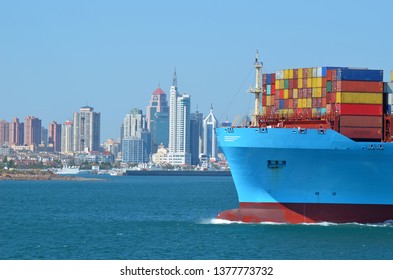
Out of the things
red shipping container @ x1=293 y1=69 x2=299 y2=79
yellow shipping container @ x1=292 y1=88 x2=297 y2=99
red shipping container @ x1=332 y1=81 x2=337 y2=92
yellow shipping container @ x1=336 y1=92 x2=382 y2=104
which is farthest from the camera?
red shipping container @ x1=293 y1=69 x2=299 y2=79

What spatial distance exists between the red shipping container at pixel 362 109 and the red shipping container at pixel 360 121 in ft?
0.67

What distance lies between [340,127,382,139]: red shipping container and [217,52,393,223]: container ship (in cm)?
5

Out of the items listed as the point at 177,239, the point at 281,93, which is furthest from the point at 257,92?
the point at 177,239

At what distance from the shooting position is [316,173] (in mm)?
51469

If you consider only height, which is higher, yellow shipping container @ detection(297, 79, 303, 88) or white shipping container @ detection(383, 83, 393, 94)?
yellow shipping container @ detection(297, 79, 303, 88)

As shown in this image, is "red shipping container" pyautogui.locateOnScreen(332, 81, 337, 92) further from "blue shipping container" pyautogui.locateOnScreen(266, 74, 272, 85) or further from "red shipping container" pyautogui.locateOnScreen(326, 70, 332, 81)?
"blue shipping container" pyautogui.locateOnScreen(266, 74, 272, 85)

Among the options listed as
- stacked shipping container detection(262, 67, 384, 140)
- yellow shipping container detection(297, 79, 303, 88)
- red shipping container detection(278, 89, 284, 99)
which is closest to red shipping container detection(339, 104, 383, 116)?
stacked shipping container detection(262, 67, 384, 140)

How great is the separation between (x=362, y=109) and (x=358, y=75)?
1777 millimetres

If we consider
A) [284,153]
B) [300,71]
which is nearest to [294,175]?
[284,153]

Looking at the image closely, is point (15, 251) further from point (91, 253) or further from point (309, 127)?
point (309, 127)

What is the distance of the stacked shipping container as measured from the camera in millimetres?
52656

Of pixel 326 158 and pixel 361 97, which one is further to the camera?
pixel 361 97

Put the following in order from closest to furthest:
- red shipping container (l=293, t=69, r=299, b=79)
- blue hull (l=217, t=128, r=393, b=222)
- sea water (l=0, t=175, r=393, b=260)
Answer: sea water (l=0, t=175, r=393, b=260) → blue hull (l=217, t=128, r=393, b=222) → red shipping container (l=293, t=69, r=299, b=79)

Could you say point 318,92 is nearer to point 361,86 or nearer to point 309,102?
Result: point 309,102
